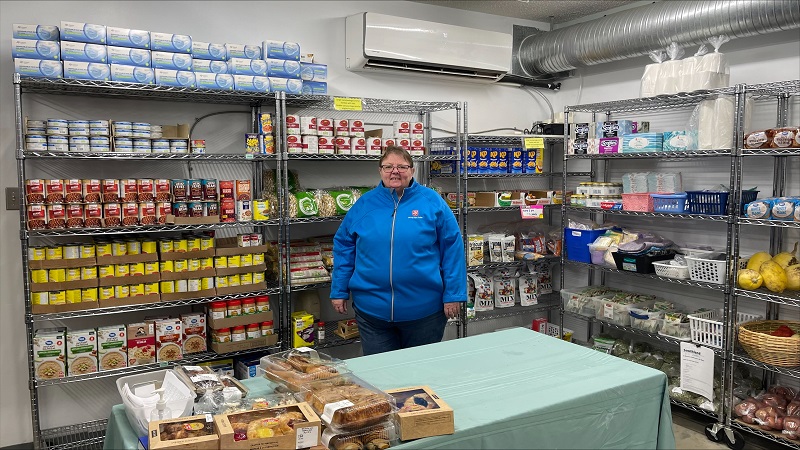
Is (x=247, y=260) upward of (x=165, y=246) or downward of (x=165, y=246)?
downward

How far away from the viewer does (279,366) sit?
217 cm

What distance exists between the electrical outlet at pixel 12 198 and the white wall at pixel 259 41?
5cm

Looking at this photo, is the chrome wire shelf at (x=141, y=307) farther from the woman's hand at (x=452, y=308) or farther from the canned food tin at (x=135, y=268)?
the woman's hand at (x=452, y=308)

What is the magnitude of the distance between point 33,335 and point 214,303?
1018 millimetres

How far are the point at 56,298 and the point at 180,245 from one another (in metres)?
→ 0.74

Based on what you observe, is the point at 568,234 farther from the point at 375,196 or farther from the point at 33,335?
the point at 33,335

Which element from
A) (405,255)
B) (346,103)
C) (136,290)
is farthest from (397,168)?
(136,290)

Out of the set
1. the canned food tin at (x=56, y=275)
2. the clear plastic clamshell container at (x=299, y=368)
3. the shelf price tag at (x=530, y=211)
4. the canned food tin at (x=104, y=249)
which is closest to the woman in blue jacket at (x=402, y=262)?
→ the clear plastic clamshell container at (x=299, y=368)

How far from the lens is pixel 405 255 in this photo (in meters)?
3.33

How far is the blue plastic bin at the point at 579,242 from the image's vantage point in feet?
16.1

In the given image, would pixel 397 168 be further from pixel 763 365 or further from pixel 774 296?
pixel 763 365

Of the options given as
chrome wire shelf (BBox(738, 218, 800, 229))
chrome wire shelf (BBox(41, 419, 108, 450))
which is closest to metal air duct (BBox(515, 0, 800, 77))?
chrome wire shelf (BBox(738, 218, 800, 229))

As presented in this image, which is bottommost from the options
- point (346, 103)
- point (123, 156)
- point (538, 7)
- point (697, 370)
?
point (697, 370)

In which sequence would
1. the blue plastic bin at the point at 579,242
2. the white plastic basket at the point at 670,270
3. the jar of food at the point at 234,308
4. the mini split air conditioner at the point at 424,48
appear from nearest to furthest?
1. the jar of food at the point at 234,308
2. the white plastic basket at the point at 670,270
3. the mini split air conditioner at the point at 424,48
4. the blue plastic bin at the point at 579,242
